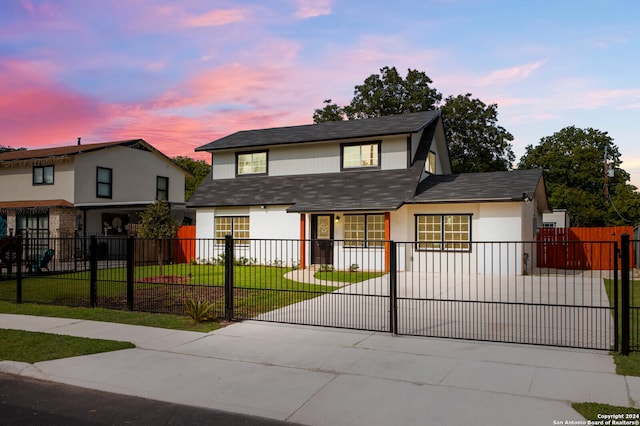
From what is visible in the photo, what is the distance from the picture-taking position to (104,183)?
102 ft

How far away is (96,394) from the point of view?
6.22 metres

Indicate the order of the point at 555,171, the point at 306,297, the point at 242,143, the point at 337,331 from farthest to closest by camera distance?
the point at 555,171 → the point at 242,143 → the point at 306,297 → the point at 337,331

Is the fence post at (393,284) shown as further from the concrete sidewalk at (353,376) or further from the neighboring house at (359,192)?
the neighboring house at (359,192)

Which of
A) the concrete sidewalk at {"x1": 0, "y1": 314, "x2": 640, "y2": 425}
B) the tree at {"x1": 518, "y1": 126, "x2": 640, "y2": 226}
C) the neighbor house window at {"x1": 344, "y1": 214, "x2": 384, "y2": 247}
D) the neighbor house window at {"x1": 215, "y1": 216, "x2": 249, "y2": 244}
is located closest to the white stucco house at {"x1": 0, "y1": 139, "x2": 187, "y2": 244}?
the neighbor house window at {"x1": 215, "y1": 216, "x2": 249, "y2": 244}

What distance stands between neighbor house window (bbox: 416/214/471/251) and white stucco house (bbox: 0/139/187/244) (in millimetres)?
13907

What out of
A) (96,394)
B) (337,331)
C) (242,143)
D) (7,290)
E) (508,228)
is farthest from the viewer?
(242,143)

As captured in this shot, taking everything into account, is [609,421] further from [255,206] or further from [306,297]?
[255,206]

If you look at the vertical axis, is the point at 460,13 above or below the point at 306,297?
above

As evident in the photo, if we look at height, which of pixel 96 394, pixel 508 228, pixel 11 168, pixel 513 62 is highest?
pixel 513 62

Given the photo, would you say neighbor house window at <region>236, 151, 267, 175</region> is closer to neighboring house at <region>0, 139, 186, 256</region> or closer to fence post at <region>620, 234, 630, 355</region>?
neighboring house at <region>0, 139, 186, 256</region>

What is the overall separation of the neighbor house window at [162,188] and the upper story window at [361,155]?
16.3 m

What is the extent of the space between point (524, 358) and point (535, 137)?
59.7 m

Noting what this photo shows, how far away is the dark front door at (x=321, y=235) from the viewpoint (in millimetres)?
22219

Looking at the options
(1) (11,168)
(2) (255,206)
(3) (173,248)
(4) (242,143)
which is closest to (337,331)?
(2) (255,206)
